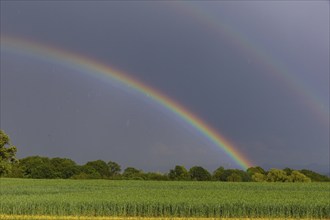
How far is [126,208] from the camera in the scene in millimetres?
28453

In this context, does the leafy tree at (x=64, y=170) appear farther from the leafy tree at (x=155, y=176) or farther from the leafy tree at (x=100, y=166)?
the leafy tree at (x=155, y=176)

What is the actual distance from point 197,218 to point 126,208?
204 inches

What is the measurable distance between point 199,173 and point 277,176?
19.3m

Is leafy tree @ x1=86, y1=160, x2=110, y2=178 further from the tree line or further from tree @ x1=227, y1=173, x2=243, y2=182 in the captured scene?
tree @ x1=227, y1=173, x2=243, y2=182

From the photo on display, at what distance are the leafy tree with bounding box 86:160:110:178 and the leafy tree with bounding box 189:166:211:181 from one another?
26.0 metres

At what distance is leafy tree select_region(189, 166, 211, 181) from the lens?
10125cm

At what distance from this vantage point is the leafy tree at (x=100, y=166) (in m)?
114

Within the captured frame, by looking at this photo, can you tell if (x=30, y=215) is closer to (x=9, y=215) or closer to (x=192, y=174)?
(x=9, y=215)

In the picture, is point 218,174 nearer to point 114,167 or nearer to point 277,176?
point 277,176

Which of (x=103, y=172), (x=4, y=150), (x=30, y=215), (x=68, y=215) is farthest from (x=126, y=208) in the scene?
(x=103, y=172)

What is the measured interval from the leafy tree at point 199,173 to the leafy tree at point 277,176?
50.6 feet

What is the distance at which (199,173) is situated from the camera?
10206 cm

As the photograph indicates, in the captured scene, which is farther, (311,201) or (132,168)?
(132,168)

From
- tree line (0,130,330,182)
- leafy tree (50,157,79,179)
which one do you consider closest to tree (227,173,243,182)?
tree line (0,130,330,182)
